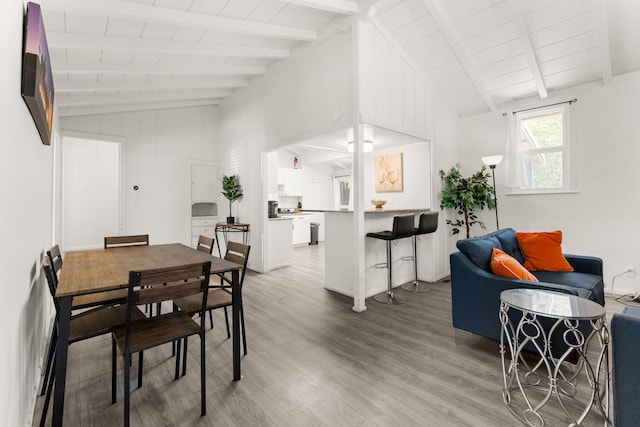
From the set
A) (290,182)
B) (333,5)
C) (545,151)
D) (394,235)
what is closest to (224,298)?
(394,235)

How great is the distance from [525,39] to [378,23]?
1676 millimetres

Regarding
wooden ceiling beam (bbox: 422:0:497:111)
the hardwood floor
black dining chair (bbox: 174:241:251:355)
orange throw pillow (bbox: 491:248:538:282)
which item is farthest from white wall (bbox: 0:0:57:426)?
wooden ceiling beam (bbox: 422:0:497:111)

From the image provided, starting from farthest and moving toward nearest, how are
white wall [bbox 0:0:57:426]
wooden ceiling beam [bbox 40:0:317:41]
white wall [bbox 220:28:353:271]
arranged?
white wall [bbox 220:28:353:271] < wooden ceiling beam [bbox 40:0:317:41] < white wall [bbox 0:0:57:426]

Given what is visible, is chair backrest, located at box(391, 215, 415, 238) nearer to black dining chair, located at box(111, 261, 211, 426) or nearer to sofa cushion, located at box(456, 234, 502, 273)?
sofa cushion, located at box(456, 234, 502, 273)

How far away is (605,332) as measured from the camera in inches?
59.4

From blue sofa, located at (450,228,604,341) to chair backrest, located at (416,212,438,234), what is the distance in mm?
1054

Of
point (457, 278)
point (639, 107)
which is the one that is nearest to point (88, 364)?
point (457, 278)

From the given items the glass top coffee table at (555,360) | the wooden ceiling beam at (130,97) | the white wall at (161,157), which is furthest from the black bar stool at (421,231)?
the wooden ceiling beam at (130,97)

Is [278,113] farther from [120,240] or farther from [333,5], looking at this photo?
[120,240]

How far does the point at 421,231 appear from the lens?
3.90m

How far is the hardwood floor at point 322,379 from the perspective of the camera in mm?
1668

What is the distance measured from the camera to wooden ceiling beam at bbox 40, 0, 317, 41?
2.38 meters

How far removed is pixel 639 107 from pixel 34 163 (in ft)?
20.1

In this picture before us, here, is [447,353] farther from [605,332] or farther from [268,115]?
[268,115]
